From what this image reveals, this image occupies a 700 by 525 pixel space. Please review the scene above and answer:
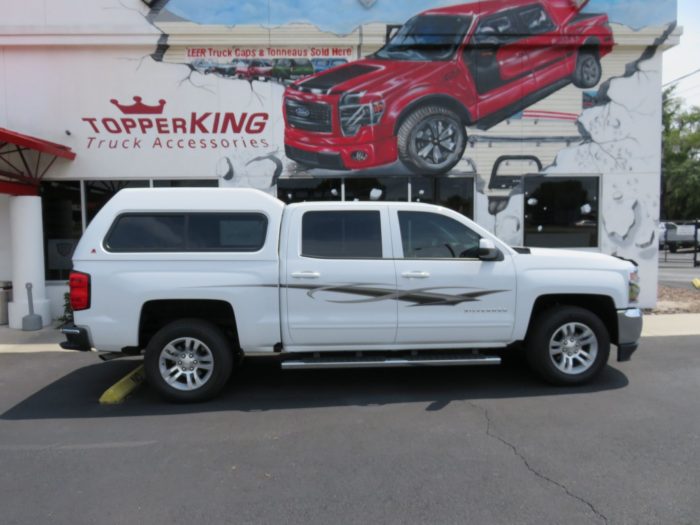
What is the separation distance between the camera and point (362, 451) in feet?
12.7

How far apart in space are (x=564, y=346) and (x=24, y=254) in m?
9.17

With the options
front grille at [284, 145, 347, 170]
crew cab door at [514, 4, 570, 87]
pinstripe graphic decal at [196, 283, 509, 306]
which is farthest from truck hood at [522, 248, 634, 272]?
crew cab door at [514, 4, 570, 87]

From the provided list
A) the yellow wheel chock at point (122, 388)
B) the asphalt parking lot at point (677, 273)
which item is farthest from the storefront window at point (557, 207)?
the yellow wheel chock at point (122, 388)

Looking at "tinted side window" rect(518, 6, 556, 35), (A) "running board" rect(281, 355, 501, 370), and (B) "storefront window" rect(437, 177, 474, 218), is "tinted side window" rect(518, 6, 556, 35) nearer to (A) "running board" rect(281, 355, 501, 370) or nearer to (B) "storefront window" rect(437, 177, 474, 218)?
(B) "storefront window" rect(437, 177, 474, 218)

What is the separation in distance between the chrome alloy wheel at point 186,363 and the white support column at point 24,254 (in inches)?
224

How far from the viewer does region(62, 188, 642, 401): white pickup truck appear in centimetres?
493

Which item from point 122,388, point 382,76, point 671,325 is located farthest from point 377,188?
point 122,388

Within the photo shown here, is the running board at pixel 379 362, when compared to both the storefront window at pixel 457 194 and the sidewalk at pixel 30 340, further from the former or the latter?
the storefront window at pixel 457 194

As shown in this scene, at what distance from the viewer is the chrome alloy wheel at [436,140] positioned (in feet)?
33.5

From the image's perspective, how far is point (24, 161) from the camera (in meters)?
8.96

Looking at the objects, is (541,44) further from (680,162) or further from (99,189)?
(680,162)

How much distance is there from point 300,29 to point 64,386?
781 cm

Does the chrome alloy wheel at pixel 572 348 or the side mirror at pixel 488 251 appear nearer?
the side mirror at pixel 488 251

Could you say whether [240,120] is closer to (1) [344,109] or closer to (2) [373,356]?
(1) [344,109]
